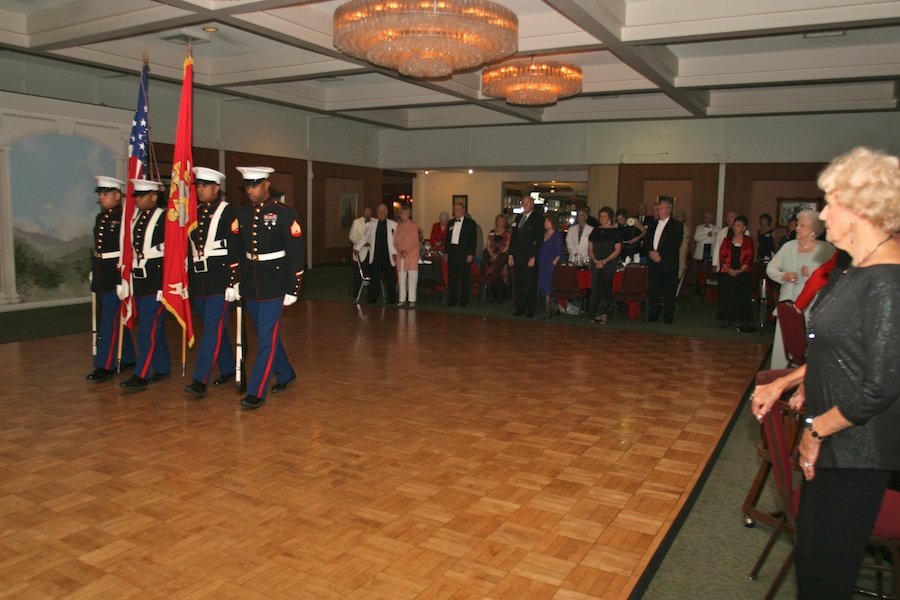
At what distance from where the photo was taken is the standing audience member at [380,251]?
37.1 ft

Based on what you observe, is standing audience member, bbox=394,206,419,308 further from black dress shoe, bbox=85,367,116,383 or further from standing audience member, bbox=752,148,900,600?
standing audience member, bbox=752,148,900,600

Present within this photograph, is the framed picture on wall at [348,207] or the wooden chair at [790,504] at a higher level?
the framed picture on wall at [348,207]

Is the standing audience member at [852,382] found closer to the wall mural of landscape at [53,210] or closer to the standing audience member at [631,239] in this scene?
the standing audience member at [631,239]

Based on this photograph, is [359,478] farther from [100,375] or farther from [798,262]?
[798,262]

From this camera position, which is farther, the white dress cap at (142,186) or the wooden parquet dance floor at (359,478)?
the white dress cap at (142,186)

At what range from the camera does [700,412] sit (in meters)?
5.36

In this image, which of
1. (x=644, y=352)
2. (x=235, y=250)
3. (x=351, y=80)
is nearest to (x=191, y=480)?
(x=235, y=250)

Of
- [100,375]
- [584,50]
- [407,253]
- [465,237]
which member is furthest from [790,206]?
[100,375]

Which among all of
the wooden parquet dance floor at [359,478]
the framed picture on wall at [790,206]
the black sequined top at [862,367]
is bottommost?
the wooden parquet dance floor at [359,478]

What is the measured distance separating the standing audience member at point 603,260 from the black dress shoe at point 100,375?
6.42 m

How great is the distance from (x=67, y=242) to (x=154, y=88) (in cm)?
408

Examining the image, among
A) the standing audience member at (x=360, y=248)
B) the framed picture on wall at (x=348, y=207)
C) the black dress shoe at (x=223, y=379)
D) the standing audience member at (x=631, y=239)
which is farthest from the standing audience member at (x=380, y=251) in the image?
the framed picture on wall at (x=348, y=207)

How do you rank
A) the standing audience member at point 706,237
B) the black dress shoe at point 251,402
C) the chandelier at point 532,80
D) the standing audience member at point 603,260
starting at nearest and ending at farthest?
the black dress shoe at point 251,402 → the chandelier at point 532,80 → the standing audience member at point 603,260 → the standing audience member at point 706,237

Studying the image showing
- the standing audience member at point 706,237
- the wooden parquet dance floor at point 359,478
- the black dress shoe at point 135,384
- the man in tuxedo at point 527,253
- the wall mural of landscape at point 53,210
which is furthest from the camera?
the standing audience member at point 706,237
